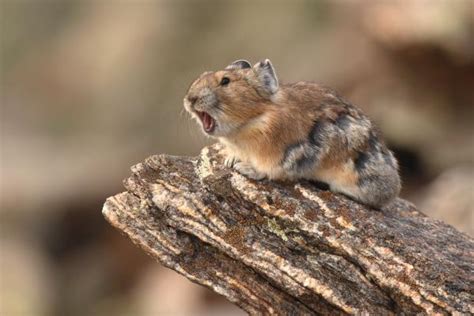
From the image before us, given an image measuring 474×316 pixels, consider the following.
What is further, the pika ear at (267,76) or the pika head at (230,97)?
the pika ear at (267,76)

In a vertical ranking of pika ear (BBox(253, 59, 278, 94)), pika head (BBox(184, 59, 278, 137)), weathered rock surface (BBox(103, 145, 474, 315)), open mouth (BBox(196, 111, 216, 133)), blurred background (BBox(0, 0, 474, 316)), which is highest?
blurred background (BBox(0, 0, 474, 316))

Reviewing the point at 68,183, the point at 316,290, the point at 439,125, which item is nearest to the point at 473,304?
the point at 316,290

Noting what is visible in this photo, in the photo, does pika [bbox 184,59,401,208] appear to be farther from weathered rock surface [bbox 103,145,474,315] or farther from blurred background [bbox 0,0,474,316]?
blurred background [bbox 0,0,474,316]

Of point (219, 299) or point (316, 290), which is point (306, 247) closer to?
point (316, 290)

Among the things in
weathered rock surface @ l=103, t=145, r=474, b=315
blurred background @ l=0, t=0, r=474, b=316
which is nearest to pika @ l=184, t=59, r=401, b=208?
weathered rock surface @ l=103, t=145, r=474, b=315

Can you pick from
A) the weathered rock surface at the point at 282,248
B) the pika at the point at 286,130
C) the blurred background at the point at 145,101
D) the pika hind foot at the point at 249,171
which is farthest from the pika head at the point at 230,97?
the blurred background at the point at 145,101

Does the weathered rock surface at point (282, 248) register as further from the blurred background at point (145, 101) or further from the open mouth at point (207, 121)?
the blurred background at point (145, 101)

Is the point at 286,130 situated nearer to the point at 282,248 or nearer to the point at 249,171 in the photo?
the point at 249,171
